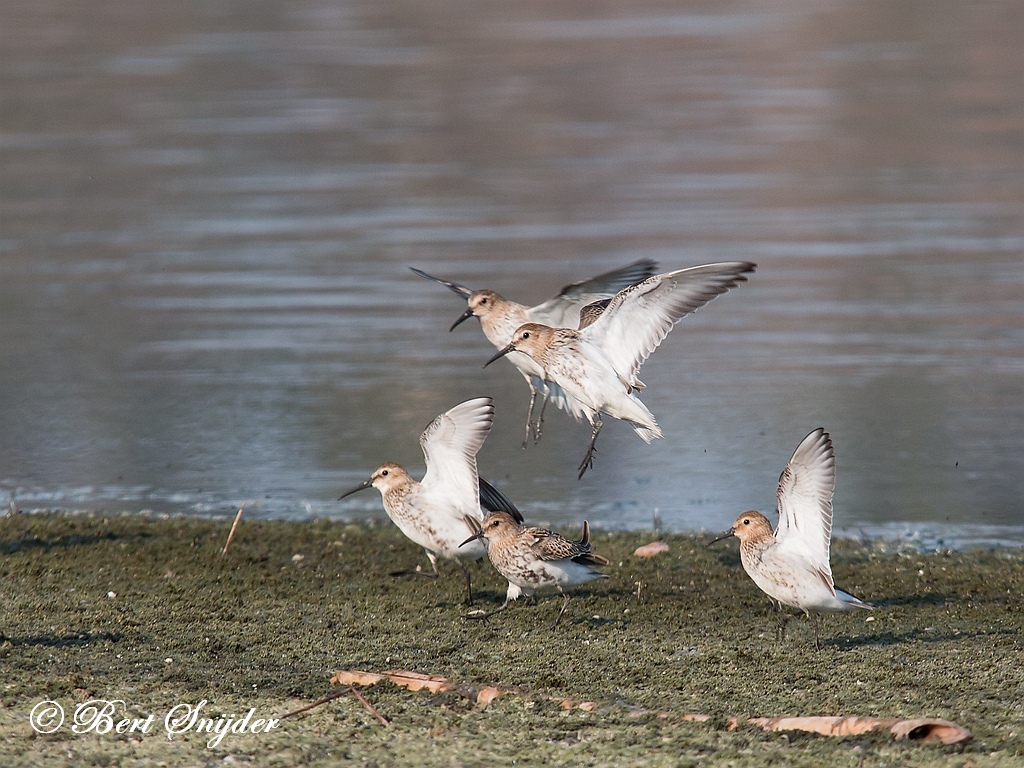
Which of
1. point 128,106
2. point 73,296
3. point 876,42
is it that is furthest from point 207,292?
point 876,42

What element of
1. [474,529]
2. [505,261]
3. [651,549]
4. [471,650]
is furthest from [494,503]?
[505,261]

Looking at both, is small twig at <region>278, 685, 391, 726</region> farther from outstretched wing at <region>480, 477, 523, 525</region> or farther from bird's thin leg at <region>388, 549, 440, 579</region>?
outstretched wing at <region>480, 477, 523, 525</region>

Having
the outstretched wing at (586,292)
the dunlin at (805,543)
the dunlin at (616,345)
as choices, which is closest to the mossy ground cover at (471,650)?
the dunlin at (805,543)

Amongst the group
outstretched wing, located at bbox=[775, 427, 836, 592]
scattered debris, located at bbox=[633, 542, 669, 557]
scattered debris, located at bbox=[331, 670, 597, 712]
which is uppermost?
outstretched wing, located at bbox=[775, 427, 836, 592]

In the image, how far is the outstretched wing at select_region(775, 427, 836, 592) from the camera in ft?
20.1

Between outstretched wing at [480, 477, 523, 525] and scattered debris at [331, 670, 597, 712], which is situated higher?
scattered debris at [331, 670, 597, 712]

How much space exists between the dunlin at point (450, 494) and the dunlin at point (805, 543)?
4.76ft

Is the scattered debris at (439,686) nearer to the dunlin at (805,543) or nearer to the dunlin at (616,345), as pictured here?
the dunlin at (805,543)

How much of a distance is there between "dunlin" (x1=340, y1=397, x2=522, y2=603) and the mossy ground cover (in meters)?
0.22

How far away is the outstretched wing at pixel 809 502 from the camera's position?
6.12 metres

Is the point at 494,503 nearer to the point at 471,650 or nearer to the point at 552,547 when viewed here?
the point at 552,547

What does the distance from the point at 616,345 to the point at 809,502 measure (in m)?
2.23

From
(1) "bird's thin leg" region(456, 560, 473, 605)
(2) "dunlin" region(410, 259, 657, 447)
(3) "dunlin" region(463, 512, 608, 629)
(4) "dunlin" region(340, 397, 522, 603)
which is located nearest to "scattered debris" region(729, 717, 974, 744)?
(3) "dunlin" region(463, 512, 608, 629)

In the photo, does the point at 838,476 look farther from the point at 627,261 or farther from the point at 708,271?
the point at 627,261
